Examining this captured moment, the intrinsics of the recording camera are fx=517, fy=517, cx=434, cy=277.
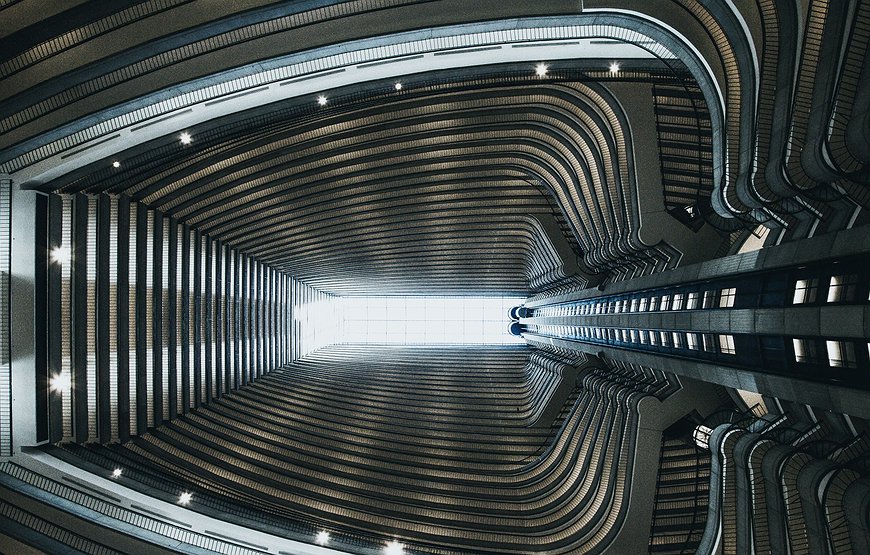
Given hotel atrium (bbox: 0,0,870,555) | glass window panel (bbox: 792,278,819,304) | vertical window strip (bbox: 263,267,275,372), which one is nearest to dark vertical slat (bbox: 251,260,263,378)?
vertical window strip (bbox: 263,267,275,372)

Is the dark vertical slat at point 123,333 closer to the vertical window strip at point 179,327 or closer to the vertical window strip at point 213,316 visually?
the vertical window strip at point 179,327

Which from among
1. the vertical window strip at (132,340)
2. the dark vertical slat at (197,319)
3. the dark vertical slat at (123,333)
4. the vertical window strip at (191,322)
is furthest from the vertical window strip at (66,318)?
the dark vertical slat at (197,319)

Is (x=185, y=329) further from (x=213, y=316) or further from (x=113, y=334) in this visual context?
(x=113, y=334)

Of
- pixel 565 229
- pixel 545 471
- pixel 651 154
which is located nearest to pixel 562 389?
pixel 545 471

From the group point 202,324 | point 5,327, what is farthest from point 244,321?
A: point 5,327

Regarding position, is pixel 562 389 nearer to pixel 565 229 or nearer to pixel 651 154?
pixel 565 229
